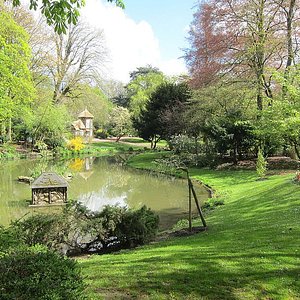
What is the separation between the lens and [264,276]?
4.82 metres

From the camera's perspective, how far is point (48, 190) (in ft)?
51.9

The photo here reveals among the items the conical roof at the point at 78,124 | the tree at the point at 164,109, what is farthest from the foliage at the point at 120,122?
the tree at the point at 164,109

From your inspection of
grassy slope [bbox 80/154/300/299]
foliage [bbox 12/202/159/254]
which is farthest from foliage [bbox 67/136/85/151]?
grassy slope [bbox 80/154/300/299]

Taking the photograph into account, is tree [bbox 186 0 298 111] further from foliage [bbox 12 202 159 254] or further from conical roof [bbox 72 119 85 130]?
conical roof [bbox 72 119 85 130]

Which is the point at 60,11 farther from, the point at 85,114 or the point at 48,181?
the point at 85,114

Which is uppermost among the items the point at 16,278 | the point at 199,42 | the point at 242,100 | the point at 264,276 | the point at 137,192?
the point at 199,42

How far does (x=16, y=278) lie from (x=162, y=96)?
35916mm

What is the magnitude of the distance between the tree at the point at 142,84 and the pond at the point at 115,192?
109ft

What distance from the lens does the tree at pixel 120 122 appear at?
2408 inches

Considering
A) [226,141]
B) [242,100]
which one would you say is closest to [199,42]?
[242,100]

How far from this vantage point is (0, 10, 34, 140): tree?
22500mm

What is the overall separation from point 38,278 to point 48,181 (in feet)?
43.8

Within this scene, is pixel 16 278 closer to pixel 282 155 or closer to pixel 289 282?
pixel 289 282

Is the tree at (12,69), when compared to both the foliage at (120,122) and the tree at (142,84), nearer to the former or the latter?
the tree at (142,84)
